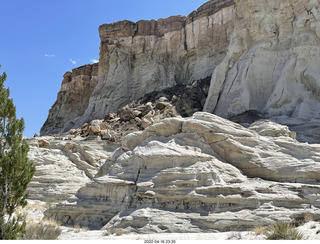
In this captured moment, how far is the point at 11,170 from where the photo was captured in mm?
6461

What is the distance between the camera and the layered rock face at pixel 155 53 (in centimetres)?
3462

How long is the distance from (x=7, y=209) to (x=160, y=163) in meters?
4.77

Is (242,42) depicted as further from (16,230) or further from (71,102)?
(71,102)

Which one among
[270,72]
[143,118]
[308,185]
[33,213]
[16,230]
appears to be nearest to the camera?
[16,230]

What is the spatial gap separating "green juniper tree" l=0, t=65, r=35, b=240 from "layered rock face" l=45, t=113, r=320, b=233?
3106 mm

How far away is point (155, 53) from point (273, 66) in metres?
20.2

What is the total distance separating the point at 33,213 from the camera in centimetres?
1270

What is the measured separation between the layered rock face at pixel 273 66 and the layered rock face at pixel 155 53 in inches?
346

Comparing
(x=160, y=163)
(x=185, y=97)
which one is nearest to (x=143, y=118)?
(x=185, y=97)

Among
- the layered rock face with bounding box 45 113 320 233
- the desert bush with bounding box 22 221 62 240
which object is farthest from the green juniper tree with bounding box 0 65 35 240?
the layered rock face with bounding box 45 113 320 233

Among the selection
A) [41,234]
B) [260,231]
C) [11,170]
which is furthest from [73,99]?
[260,231]

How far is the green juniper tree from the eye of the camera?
249 inches

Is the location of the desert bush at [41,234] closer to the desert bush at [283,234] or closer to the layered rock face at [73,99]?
the desert bush at [283,234]

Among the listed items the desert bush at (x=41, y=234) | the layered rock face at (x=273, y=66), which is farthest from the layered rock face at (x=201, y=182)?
the layered rock face at (x=273, y=66)
